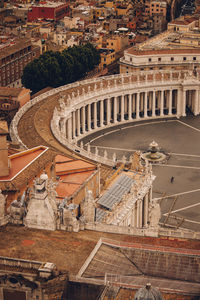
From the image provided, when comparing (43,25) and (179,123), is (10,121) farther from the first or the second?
(43,25)

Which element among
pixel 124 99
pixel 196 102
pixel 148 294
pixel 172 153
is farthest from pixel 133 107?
pixel 148 294

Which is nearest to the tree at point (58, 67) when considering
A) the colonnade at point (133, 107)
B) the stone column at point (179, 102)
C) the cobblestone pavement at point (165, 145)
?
the colonnade at point (133, 107)

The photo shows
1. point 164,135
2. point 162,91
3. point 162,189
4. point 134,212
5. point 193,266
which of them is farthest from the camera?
point 162,91

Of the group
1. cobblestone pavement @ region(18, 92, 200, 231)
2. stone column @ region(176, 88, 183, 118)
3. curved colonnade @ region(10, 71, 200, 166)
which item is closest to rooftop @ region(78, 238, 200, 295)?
cobblestone pavement @ region(18, 92, 200, 231)

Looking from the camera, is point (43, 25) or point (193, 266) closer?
point (193, 266)

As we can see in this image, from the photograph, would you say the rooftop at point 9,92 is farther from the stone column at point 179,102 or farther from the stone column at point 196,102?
the stone column at point 196,102

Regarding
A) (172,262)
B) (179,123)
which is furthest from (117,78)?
(172,262)

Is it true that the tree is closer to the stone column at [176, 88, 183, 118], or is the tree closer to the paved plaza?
the paved plaza
